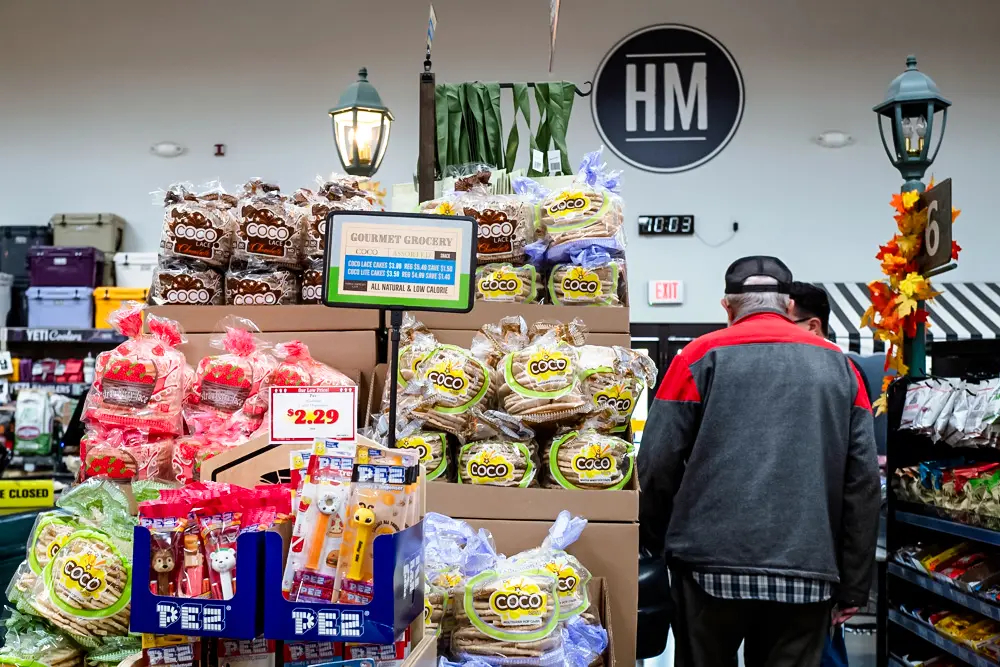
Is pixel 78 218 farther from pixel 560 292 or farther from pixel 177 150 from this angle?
pixel 560 292

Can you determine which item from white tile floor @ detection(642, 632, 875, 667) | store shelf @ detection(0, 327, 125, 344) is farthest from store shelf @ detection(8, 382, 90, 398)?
white tile floor @ detection(642, 632, 875, 667)

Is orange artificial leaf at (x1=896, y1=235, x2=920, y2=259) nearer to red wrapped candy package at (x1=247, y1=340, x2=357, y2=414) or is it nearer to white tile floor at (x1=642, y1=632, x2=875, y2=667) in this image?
white tile floor at (x1=642, y1=632, x2=875, y2=667)

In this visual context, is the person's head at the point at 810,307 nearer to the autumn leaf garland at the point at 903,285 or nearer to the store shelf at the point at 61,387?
the autumn leaf garland at the point at 903,285

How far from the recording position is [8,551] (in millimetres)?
2805

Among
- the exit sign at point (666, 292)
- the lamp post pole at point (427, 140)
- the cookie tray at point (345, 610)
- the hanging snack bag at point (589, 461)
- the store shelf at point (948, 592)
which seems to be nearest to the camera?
the cookie tray at point (345, 610)

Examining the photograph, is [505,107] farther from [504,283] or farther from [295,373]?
[295,373]

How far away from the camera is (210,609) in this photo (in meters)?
1.33

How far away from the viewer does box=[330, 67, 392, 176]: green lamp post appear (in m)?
5.33

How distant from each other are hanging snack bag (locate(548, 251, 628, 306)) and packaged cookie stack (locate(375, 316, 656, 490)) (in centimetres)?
25

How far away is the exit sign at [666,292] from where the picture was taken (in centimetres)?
888

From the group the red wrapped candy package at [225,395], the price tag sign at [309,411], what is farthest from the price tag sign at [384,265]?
the red wrapped candy package at [225,395]

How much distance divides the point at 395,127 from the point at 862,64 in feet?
15.2

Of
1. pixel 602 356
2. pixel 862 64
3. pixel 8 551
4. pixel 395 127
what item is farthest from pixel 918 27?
pixel 8 551

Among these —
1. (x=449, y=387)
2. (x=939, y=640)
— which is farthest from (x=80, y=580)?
(x=939, y=640)
